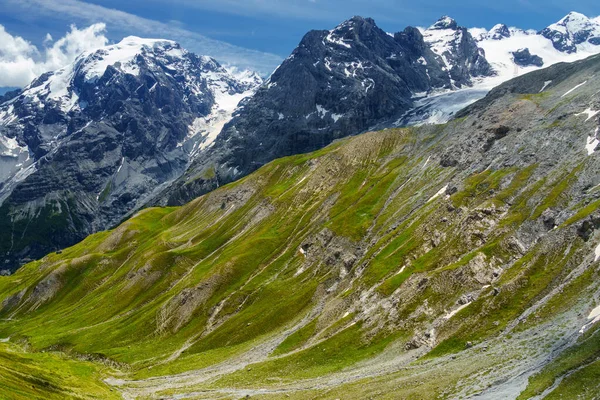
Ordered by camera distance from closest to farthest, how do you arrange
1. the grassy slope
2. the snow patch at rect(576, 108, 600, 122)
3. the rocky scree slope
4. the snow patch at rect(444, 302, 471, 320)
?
the grassy slope → the rocky scree slope → the snow patch at rect(444, 302, 471, 320) → the snow patch at rect(576, 108, 600, 122)

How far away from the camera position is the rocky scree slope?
67.8m

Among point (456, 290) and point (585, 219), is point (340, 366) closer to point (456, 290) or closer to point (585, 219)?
point (456, 290)

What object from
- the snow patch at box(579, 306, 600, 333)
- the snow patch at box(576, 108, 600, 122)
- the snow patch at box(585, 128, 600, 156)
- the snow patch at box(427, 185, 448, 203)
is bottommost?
the snow patch at box(579, 306, 600, 333)

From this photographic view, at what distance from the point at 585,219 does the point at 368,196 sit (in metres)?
90.5

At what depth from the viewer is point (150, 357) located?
412ft

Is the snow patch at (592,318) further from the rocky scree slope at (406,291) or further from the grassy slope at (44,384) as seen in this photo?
the grassy slope at (44,384)

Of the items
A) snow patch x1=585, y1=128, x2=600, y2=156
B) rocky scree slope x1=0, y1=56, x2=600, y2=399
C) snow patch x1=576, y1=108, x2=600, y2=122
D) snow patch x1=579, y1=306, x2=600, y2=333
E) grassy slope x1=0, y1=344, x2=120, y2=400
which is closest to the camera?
snow patch x1=579, y1=306, x2=600, y2=333

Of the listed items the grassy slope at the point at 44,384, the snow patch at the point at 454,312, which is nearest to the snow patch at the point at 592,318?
the snow patch at the point at 454,312

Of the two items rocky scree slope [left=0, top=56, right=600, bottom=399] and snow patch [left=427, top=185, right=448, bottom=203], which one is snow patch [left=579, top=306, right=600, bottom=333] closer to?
rocky scree slope [left=0, top=56, right=600, bottom=399]

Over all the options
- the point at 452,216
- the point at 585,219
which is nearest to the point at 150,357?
the point at 452,216

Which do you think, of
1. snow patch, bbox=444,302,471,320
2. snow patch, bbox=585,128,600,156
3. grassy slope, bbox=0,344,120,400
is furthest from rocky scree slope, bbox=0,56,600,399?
grassy slope, bbox=0,344,120,400

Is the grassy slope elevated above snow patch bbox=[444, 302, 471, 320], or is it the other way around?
snow patch bbox=[444, 302, 471, 320]

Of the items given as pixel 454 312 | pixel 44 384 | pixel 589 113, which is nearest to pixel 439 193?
pixel 589 113

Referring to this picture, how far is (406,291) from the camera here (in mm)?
98562
